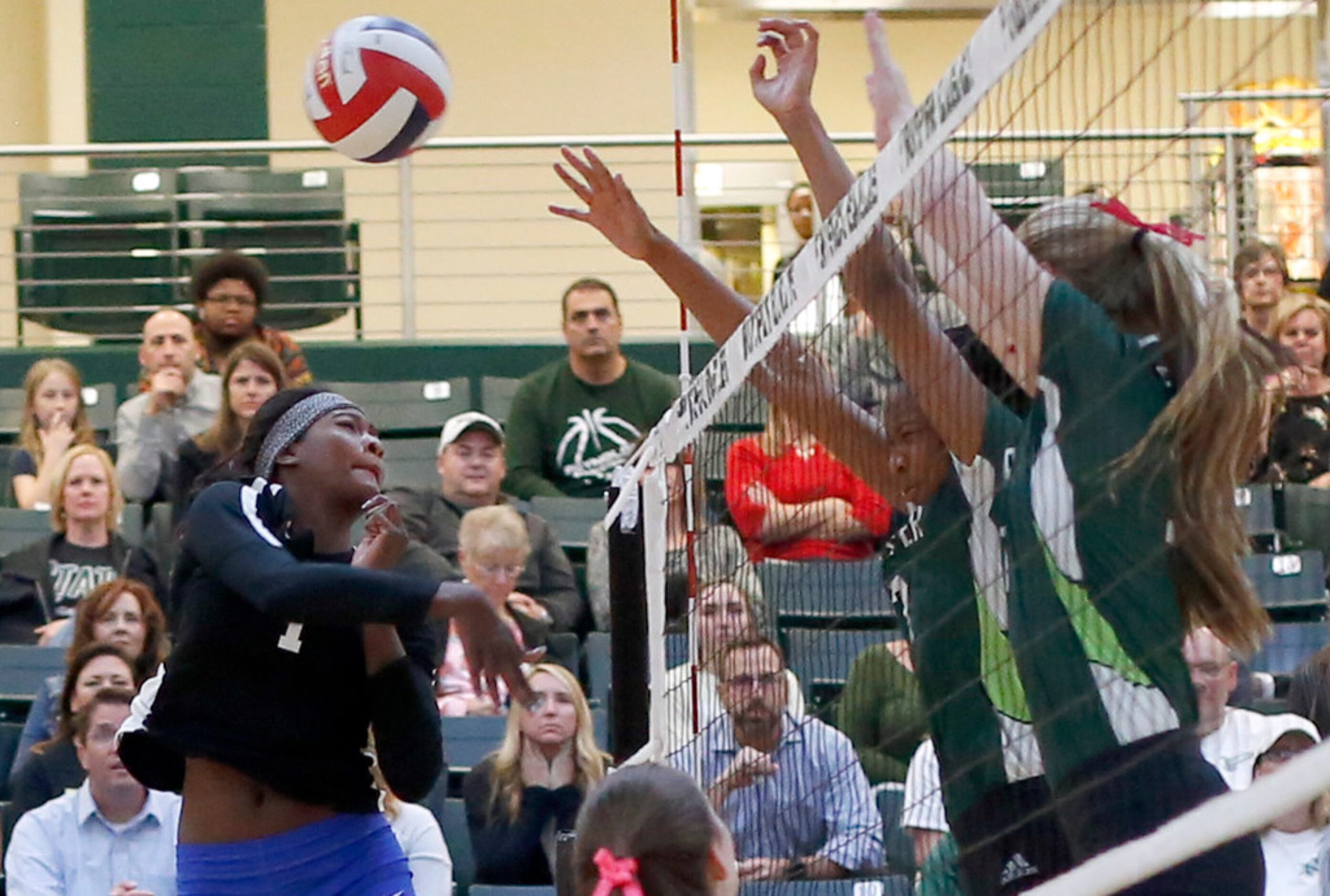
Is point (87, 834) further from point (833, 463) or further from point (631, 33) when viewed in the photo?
point (631, 33)

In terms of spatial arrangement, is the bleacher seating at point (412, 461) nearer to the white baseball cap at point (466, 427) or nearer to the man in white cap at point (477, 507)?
the man in white cap at point (477, 507)

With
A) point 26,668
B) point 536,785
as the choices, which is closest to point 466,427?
point 26,668

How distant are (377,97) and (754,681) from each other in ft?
9.90

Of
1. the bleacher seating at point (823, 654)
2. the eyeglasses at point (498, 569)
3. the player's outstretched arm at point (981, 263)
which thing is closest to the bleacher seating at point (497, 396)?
the eyeglasses at point (498, 569)

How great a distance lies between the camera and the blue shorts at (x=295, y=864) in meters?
3.73

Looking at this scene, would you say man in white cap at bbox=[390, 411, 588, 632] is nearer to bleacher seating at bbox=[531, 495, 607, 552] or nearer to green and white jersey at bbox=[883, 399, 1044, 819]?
bleacher seating at bbox=[531, 495, 607, 552]

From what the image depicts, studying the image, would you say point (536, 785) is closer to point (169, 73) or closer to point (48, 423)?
point (48, 423)

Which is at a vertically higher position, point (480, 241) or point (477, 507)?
point (480, 241)

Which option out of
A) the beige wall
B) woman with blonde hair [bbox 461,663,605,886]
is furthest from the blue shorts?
the beige wall

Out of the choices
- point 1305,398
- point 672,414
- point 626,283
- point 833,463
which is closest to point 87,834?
point 672,414

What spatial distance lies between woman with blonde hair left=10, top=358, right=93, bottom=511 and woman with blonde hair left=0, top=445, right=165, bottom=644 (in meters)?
0.98

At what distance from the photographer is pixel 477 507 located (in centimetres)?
888

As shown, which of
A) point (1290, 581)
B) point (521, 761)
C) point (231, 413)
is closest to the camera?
point (521, 761)

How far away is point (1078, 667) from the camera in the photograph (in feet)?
8.95
